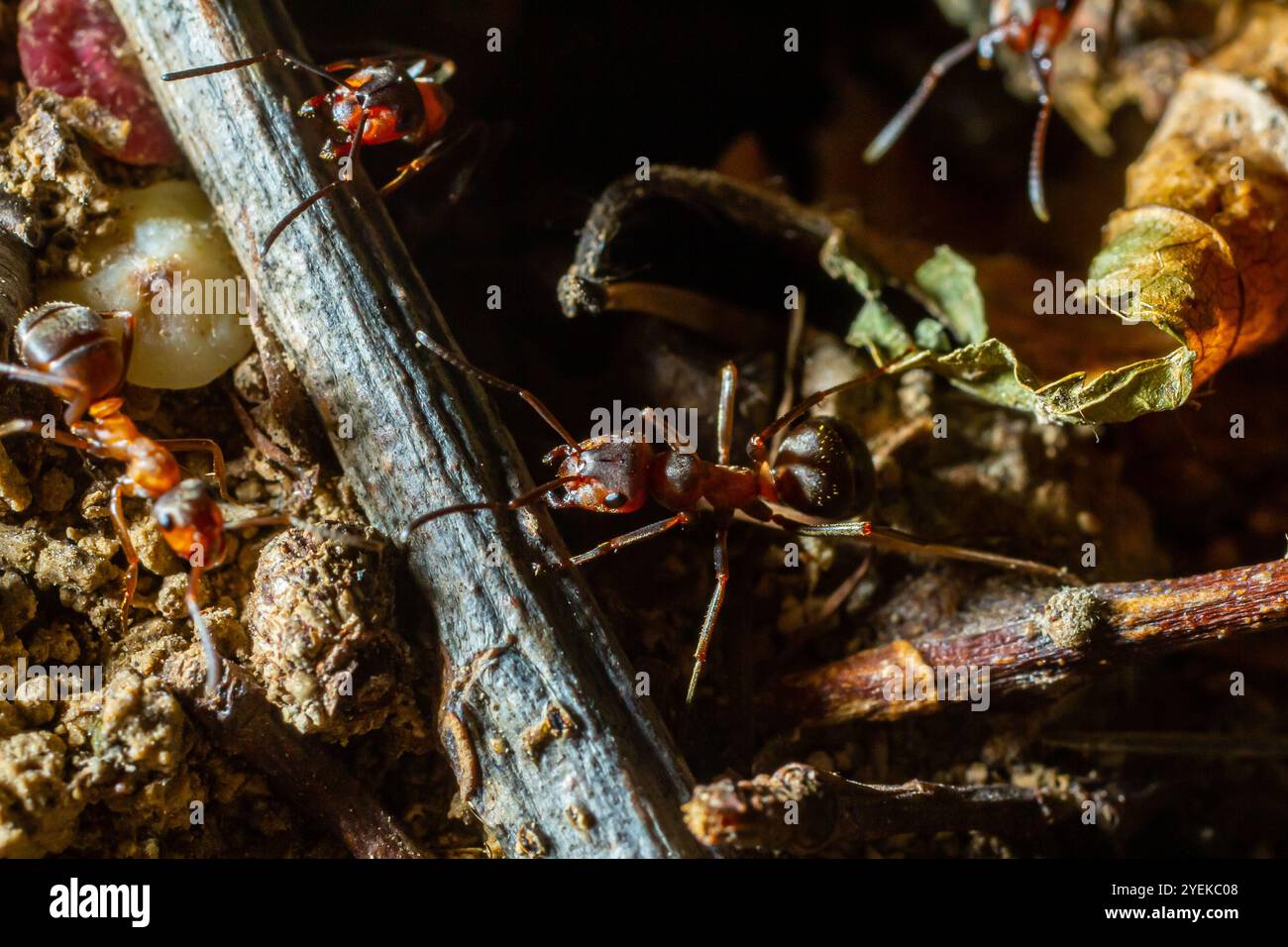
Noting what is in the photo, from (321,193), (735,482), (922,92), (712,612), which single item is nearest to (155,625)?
(321,193)

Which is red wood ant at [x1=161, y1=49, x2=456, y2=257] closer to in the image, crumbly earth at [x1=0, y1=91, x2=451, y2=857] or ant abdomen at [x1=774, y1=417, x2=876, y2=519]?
crumbly earth at [x1=0, y1=91, x2=451, y2=857]

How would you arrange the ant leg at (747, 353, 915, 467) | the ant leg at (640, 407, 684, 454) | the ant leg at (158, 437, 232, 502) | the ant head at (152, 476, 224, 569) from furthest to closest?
the ant leg at (640, 407, 684, 454)
the ant leg at (747, 353, 915, 467)
the ant leg at (158, 437, 232, 502)
the ant head at (152, 476, 224, 569)

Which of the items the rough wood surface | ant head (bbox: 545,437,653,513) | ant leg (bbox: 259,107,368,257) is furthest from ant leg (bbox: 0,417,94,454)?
ant head (bbox: 545,437,653,513)

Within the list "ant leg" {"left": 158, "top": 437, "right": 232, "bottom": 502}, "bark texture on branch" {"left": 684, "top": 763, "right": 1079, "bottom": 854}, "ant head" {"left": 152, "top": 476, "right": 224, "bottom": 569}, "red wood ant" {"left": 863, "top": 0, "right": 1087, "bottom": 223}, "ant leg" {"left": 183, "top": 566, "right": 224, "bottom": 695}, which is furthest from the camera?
"red wood ant" {"left": 863, "top": 0, "right": 1087, "bottom": 223}

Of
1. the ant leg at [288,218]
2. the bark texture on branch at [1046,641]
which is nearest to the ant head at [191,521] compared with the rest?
the ant leg at [288,218]

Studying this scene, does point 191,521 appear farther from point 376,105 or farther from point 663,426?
point 663,426

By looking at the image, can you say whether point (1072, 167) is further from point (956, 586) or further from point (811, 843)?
point (811, 843)

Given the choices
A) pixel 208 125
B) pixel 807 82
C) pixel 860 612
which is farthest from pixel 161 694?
pixel 807 82
